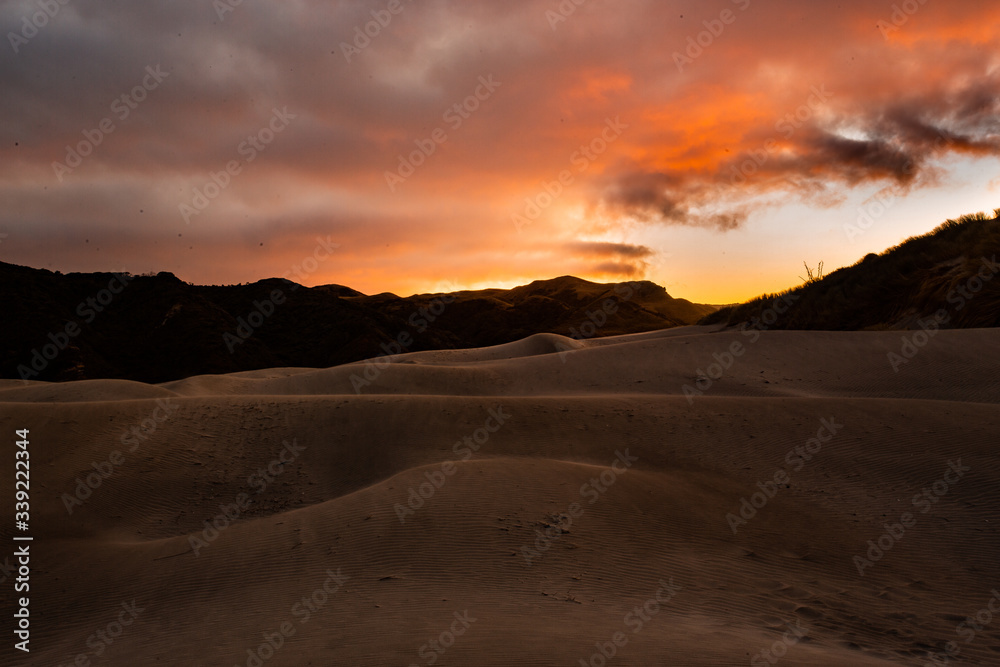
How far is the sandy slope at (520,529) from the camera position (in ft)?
9.48

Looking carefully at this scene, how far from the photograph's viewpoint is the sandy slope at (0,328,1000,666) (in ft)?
9.48

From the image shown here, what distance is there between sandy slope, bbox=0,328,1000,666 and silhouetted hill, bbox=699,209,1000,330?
13.0ft

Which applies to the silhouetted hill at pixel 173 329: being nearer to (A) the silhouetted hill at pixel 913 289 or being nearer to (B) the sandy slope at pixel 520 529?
(A) the silhouetted hill at pixel 913 289

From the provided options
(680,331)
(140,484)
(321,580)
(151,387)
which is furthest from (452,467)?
(680,331)

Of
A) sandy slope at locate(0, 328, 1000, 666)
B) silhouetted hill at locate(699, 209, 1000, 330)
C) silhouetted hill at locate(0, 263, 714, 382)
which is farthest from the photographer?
silhouetted hill at locate(0, 263, 714, 382)

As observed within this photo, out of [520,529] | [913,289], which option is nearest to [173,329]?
[520,529]

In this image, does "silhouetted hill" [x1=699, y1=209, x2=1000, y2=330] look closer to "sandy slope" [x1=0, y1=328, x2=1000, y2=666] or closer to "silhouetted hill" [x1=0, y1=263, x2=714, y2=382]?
"sandy slope" [x1=0, y1=328, x2=1000, y2=666]

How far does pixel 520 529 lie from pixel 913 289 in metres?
14.0

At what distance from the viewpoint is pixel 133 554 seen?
423 centimetres

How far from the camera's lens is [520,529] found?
400 centimetres

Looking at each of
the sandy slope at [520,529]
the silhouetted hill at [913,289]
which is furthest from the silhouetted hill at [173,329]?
the sandy slope at [520,529]

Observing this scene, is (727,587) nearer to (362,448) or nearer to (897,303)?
(362,448)

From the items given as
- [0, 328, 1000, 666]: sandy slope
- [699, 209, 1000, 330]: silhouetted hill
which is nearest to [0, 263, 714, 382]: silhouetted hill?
[699, 209, 1000, 330]: silhouetted hill

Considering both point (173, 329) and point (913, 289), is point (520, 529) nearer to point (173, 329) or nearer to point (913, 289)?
point (913, 289)
